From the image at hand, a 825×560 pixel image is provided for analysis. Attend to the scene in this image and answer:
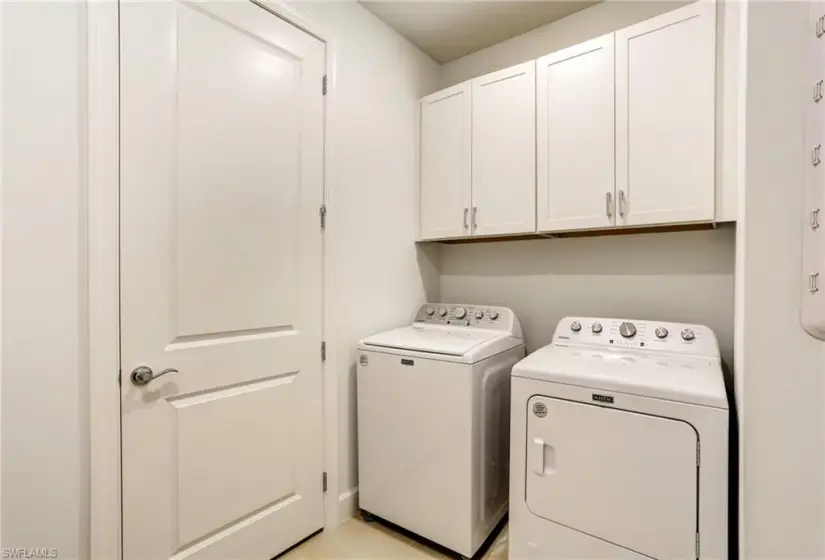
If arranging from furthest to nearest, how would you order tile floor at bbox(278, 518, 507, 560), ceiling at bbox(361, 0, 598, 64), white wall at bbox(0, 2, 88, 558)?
1. ceiling at bbox(361, 0, 598, 64)
2. tile floor at bbox(278, 518, 507, 560)
3. white wall at bbox(0, 2, 88, 558)

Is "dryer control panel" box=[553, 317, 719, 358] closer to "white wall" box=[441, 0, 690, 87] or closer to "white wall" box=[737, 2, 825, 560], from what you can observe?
"white wall" box=[737, 2, 825, 560]

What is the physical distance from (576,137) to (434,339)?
1190 mm

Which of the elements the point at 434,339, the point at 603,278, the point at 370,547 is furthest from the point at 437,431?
the point at 603,278

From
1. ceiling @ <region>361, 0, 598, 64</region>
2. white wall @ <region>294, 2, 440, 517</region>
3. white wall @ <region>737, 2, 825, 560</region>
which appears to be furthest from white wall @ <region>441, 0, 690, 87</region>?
white wall @ <region>737, 2, 825, 560</region>

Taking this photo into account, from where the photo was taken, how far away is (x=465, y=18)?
87.8 inches

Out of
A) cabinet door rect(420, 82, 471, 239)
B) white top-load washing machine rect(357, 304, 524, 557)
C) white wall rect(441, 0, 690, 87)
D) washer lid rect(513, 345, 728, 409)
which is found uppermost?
white wall rect(441, 0, 690, 87)

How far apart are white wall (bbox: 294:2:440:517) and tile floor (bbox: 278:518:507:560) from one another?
0.49 ft

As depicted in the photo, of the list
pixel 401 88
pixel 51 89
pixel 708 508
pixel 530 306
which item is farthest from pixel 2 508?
pixel 401 88

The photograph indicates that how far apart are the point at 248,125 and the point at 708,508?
2.09m

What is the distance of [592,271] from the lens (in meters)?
2.18

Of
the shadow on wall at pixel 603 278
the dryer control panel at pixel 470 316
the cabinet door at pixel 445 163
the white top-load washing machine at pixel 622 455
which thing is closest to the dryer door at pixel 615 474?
the white top-load washing machine at pixel 622 455

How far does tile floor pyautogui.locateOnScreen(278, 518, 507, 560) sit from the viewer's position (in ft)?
5.76

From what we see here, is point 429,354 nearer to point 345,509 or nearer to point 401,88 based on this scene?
point 345,509

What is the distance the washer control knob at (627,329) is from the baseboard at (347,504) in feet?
5.07
